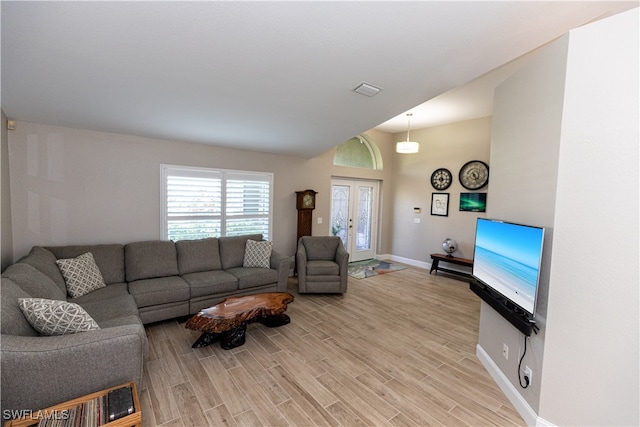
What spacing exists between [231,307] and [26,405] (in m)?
1.57

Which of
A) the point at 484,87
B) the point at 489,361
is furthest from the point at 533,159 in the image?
the point at 484,87

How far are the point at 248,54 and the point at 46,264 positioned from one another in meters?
2.88

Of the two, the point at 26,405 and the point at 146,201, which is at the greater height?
the point at 146,201

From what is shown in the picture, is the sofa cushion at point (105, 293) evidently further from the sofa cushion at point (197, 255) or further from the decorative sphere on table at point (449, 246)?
the decorative sphere on table at point (449, 246)

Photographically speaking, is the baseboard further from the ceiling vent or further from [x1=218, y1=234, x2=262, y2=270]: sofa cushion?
[x1=218, y1=234, x2=262, y2=270]: sofa cushion

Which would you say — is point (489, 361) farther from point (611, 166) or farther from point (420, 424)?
point (611, 166)

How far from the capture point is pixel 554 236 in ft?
5.84

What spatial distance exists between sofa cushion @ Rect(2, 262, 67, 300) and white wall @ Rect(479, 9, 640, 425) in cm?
381

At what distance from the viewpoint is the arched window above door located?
20.7 feet

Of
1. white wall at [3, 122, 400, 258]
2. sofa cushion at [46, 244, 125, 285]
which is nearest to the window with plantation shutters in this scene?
white wall at [3, 122, 400, 258]

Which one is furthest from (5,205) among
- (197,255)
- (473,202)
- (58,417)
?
(473,202)

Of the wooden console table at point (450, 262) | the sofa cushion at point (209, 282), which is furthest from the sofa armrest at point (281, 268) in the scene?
the wooden console table at point (450, 262)

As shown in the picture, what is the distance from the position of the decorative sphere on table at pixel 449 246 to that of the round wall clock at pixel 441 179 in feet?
3.83

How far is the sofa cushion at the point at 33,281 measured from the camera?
7.06 ft
